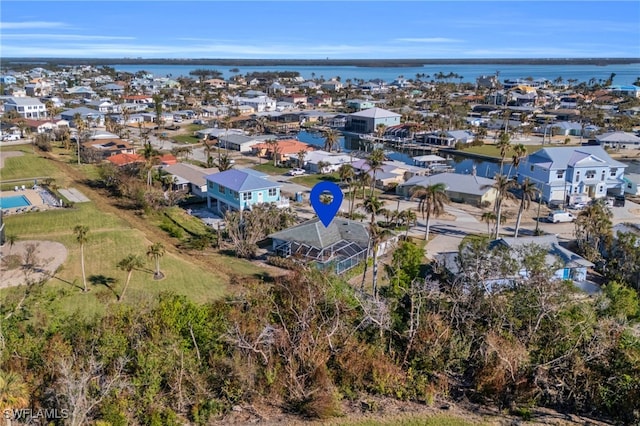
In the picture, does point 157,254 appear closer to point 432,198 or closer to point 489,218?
point 432,198

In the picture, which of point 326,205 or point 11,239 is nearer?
point 326,205

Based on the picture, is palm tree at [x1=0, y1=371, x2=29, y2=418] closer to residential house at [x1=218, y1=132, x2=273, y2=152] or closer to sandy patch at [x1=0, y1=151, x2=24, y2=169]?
sandy patch at [x1=0, y1=151, x2=24, y2=169]

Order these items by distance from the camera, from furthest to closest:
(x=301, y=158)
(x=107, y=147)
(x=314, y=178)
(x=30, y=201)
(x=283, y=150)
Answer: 1. (x=283, y=150)
2. (x=107, y=147)
3. (x=301, y=158)
4. (x=314, y=178)
5. (x=30, y=201)

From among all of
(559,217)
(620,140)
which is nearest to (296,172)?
(559,217)

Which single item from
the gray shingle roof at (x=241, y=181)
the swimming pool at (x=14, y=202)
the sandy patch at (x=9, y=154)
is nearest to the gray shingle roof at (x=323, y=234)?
the gray shingle roof at (x=241, y=181)

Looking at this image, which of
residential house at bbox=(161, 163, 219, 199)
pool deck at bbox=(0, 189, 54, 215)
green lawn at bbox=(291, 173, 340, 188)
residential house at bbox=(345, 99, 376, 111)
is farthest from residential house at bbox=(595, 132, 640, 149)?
pool deck at bbox=(0, 189, 54, 215)

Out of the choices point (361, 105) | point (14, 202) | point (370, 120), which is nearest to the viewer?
point (14, 202)
